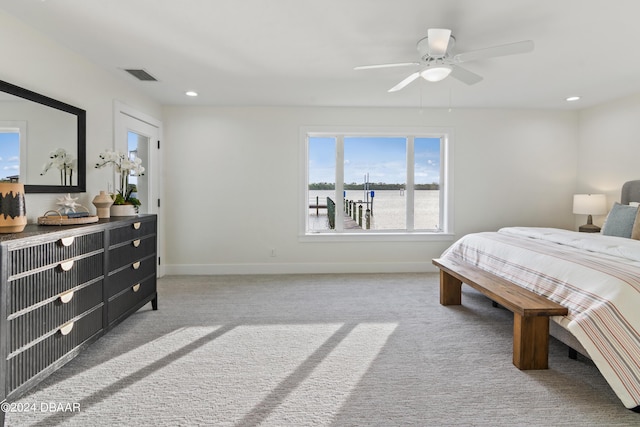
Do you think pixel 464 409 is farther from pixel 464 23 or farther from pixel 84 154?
pixel 84 154

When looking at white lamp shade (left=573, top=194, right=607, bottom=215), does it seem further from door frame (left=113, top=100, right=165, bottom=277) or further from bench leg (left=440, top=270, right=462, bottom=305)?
door frame (left=113, top=100, right=165, bottom=277)

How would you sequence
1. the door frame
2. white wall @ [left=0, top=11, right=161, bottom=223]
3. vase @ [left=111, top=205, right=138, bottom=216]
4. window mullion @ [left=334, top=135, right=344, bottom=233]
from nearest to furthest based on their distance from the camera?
white wall @ [left=0, top=11, right=161, bottom=223] → vase @ [left=111, top=205, right=138, bottom=216] → the door frame → window mullion @ [left=334, top=135, right=344, bottom=233]

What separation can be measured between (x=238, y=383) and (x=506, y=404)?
59.4 inches

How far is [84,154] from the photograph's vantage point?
2.94 metres

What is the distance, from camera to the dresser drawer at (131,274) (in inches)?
100

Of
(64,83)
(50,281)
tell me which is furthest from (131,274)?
(64,83)

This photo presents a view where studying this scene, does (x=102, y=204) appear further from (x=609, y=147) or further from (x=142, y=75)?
(x=609, y=147)

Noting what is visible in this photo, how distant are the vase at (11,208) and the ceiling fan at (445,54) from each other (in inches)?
92.9

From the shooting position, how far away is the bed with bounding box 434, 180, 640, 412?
179cm

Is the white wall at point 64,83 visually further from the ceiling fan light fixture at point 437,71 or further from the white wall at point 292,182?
the ceiling fan light fixture at point 437,71

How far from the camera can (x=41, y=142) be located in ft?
8.09

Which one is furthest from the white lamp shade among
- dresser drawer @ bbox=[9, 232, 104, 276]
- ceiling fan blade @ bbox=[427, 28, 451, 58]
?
dresser drawer @ bbox=[9, 232, 104, 276]

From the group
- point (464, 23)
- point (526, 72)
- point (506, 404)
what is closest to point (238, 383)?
point (506, 404)

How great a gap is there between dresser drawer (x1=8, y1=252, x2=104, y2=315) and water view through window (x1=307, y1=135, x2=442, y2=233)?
3.00m
